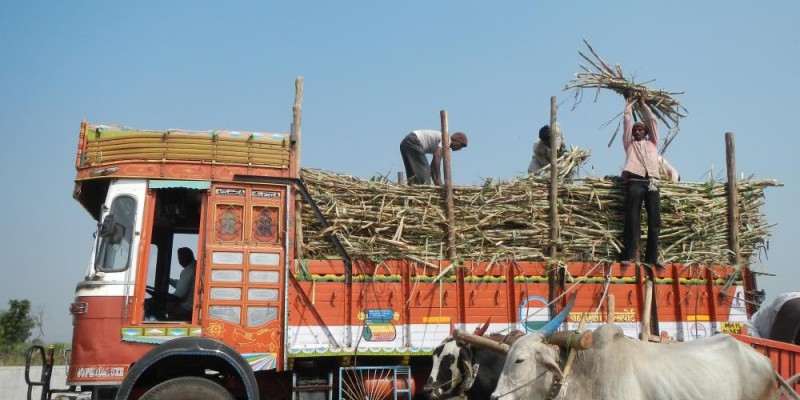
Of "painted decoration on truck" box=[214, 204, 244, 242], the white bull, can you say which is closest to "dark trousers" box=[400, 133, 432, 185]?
"painted decoration on truck" box=[214, 204, 244, 242]

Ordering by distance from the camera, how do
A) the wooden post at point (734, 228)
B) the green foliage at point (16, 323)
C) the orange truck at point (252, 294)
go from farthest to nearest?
the green foliage at point (16, 323)
the wooden post at point (734, 228)
the orange truck at point (252, 294)

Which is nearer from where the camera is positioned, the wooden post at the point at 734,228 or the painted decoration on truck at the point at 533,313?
the painted decoration on truck at the point at 533,313

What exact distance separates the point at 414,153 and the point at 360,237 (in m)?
2.22

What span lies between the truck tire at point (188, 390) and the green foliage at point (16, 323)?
78.1ft

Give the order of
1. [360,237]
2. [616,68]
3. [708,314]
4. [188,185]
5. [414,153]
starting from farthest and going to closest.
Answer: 1. [414,153]
2. [616,68]
3. [708,314]
4. [360,237]
5. [188,185]

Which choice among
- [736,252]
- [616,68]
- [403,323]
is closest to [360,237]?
[403,323]

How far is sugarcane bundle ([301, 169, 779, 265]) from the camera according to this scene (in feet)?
23.3

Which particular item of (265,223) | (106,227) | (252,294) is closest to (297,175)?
(265,223)

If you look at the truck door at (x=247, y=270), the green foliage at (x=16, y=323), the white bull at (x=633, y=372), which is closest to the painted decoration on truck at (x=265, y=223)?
the truck door at (x=247, y=270)

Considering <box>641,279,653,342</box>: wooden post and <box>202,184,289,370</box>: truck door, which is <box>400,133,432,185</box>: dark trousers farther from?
<box>641,279,653,342</box>: wooden post

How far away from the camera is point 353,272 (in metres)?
6.75

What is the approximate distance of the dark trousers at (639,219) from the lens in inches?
295

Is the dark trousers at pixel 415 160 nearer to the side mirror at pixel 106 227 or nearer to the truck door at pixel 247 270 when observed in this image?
the truck door at pixel 247 270

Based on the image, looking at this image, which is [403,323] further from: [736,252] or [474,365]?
[736,252]
